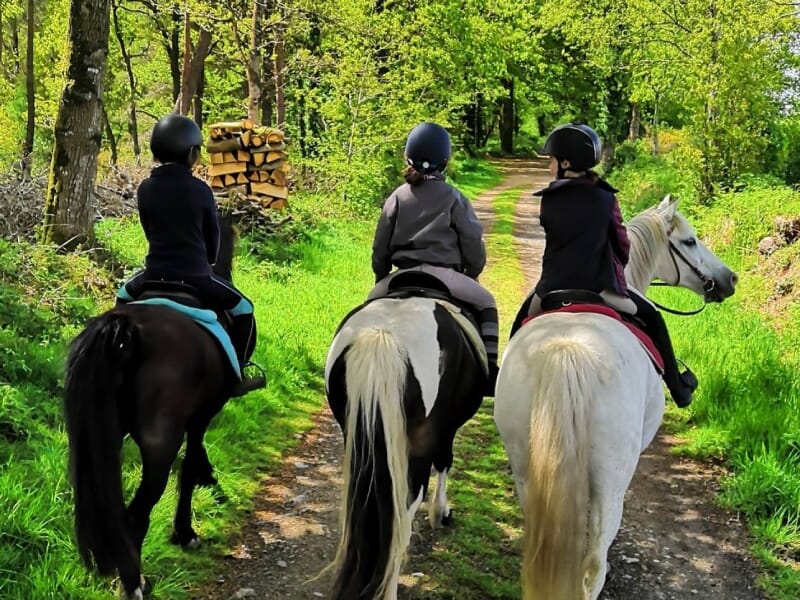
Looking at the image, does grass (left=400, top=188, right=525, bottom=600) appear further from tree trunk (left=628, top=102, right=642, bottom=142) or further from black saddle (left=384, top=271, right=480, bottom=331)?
tree trunk (left=628, top=102, right=642, bottom=142)

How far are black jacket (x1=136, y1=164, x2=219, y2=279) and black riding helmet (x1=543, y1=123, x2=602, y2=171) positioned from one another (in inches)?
77.9

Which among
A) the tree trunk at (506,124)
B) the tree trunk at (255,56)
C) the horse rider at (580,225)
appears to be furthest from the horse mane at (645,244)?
the tree trunk at (506,124)

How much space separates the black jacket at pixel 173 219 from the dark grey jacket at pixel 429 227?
107 cm

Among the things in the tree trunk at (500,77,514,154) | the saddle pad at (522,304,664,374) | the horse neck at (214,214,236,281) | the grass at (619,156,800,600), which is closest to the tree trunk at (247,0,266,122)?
the grass at (619,156,800,600)

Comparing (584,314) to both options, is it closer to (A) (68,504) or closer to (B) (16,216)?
(A) (68,504)

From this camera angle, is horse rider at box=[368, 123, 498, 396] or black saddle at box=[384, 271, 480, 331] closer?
black saddle at box=[384, 271, 480, 331]

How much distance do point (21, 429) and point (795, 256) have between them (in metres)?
9.76

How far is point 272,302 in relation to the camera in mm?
8938

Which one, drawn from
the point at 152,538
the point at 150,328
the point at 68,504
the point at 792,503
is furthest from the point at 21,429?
the point at 792,503

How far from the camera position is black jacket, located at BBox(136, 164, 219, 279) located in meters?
3.69

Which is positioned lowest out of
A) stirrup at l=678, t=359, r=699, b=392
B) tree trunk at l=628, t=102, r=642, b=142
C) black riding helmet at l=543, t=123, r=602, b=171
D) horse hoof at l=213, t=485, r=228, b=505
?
horse hoof at l=213, t=485, r=228, b=505

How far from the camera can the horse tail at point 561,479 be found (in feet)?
9.31

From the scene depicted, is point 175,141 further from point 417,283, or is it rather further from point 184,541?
point 184,541

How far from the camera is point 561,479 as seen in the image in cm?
284
